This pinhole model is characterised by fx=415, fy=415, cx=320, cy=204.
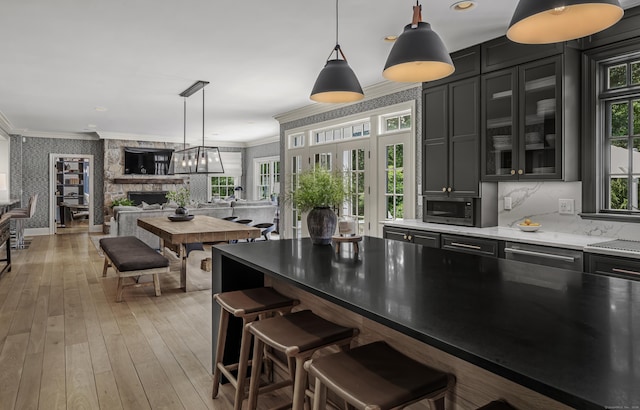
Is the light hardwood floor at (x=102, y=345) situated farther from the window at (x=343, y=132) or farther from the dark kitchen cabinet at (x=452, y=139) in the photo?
the window at (x=343, y=132)

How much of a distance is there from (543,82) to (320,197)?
221 centimetres

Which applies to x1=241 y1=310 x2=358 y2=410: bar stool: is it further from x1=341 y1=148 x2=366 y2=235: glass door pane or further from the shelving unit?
the shelving unit

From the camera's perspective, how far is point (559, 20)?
1.80 metres

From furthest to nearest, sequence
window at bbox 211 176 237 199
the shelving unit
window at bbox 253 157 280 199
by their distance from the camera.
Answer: window at bbox 211 176 237 199 → the shelving unit → window at bbox 253 157 280 199

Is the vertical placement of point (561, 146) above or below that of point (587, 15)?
below

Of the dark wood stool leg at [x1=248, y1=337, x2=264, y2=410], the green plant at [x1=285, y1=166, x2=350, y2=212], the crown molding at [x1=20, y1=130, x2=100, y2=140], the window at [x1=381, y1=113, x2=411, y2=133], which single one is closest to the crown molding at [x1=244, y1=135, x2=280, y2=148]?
the crown molding at [x1=20, y1=130, x2=100, y2=140]

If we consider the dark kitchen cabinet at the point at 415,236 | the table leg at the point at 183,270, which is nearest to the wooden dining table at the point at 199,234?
the table leg at the point at 183,270

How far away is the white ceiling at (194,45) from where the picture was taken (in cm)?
318

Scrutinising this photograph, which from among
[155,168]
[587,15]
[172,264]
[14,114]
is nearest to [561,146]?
[587,15]

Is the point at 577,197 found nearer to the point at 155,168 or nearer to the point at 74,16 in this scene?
the point at 74,16

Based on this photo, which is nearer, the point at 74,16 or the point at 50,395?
the point at 50,395

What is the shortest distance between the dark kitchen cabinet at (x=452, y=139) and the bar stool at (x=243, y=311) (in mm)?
2485

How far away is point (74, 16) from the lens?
3307 millimetres

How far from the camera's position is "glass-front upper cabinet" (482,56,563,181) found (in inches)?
130
